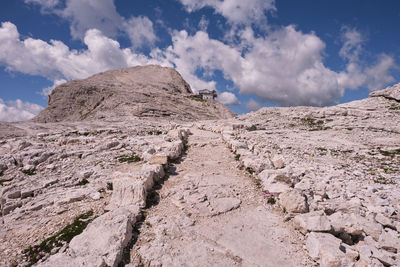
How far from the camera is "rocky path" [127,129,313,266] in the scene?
536cm

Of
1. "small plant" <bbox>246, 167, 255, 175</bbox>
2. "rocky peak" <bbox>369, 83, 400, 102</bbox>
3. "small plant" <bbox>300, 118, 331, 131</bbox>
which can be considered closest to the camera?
"small plant" <bbox>246, 167, 255, 175</bbox>

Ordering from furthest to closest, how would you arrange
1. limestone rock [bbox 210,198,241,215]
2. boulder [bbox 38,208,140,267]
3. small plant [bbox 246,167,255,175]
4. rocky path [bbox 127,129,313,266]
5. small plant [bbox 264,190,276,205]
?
1. small plant [bbox 246,167,255,175]
2. small plant [bbox 264,190,276,205]
3. limestone rock [bbox 210,198,241,215]
4. rocky path [bbox 127,129,313,266]
5. boulder [bbox 38,208,140,267]

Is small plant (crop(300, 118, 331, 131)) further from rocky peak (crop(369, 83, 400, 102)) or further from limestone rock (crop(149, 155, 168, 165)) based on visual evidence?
limestone rock (crop(149, 155, 168, 165))

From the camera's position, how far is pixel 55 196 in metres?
9.60

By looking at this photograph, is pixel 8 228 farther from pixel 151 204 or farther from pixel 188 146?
pixel 188 146

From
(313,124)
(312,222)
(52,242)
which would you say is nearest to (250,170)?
(312,222)

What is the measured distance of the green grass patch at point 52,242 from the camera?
5.79 metres

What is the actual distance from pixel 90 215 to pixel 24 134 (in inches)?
1074

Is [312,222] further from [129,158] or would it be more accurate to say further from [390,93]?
[390,93]

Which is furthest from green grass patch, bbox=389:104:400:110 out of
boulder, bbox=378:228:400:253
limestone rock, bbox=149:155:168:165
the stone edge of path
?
the stone edge of path

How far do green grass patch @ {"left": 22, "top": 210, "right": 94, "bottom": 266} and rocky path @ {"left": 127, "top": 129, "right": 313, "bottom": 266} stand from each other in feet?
6.93

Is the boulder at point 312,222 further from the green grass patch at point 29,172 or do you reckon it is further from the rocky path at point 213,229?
the green grass patch at point 29,172

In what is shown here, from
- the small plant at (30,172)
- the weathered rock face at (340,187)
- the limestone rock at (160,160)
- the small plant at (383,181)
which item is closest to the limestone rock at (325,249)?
the weathered rock face at (340,187)

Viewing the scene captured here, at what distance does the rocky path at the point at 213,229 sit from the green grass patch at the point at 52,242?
211cm
